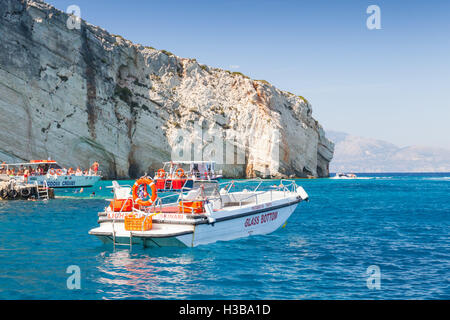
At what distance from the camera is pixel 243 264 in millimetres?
13961

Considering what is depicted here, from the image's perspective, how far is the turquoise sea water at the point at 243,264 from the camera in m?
10.9

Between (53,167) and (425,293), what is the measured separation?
53.8m

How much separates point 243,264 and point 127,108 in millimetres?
69110

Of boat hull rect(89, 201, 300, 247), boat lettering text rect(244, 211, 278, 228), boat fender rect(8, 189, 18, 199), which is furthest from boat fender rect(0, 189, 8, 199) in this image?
boat lettering text rect(244, 211, 278, 228)

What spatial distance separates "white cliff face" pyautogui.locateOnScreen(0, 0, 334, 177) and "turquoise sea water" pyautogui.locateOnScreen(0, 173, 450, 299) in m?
49.0

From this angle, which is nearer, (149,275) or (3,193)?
(149,275)

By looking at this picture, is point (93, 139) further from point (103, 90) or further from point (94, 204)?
point (94, 204)

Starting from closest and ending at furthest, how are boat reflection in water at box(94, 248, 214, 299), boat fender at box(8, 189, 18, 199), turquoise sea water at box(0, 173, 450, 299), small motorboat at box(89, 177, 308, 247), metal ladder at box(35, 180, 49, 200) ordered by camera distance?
boat reflection in water at box(94, 248, 214, 299), turquoise sea water at box(0, 173, 450, 299), small motorboat at box(89, 177, 308, 247), boat fender at box(8, 189, 18, 199), metal ladder at box(35, 180, 49, 200)

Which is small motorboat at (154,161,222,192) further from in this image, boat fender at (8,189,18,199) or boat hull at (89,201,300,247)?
boat hull at (89,201,300,247)

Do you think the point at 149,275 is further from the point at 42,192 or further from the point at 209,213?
the point at 42,192

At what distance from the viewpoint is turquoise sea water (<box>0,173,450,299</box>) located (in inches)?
431

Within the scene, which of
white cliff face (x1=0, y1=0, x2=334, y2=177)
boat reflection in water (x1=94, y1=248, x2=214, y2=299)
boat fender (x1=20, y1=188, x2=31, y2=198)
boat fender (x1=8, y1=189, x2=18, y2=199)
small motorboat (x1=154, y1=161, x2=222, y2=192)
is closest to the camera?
boat reflection in water (x1=94, y1=248, x2=214, y2=299)

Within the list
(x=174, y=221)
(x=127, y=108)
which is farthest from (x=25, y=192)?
(x=127, y=108)

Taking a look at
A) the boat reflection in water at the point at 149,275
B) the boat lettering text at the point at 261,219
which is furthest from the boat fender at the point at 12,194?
the boat lettering text at the point at 261,219
